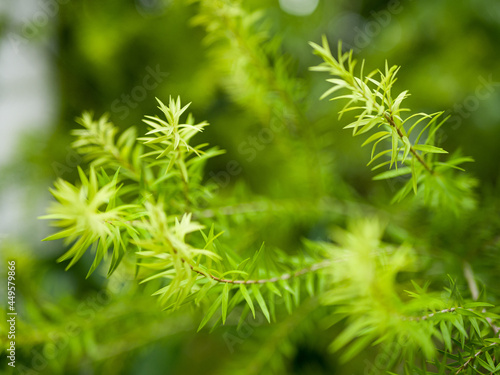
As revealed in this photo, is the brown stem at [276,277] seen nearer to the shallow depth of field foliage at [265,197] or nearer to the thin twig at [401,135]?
the shallow depth of field foliage at [265,197]

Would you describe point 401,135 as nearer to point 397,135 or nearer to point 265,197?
point 397,135

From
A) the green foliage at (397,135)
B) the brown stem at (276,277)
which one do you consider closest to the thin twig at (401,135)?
the green foliage at (397,135)

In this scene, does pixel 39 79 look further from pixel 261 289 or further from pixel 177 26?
pixel 261 289

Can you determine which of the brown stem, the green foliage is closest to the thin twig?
the green foliage

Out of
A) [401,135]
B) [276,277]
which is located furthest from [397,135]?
[276,277]

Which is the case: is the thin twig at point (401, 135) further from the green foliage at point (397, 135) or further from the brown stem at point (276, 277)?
the brown stem at point (276, 277)

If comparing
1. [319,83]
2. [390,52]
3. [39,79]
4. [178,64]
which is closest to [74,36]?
[39,79]

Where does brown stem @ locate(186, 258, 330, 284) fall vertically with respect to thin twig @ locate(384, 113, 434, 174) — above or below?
below

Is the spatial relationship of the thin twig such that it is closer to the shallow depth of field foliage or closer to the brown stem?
the shallow depth of field foliage

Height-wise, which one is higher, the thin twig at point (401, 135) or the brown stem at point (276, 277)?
the thin twig at point (401, 135)
